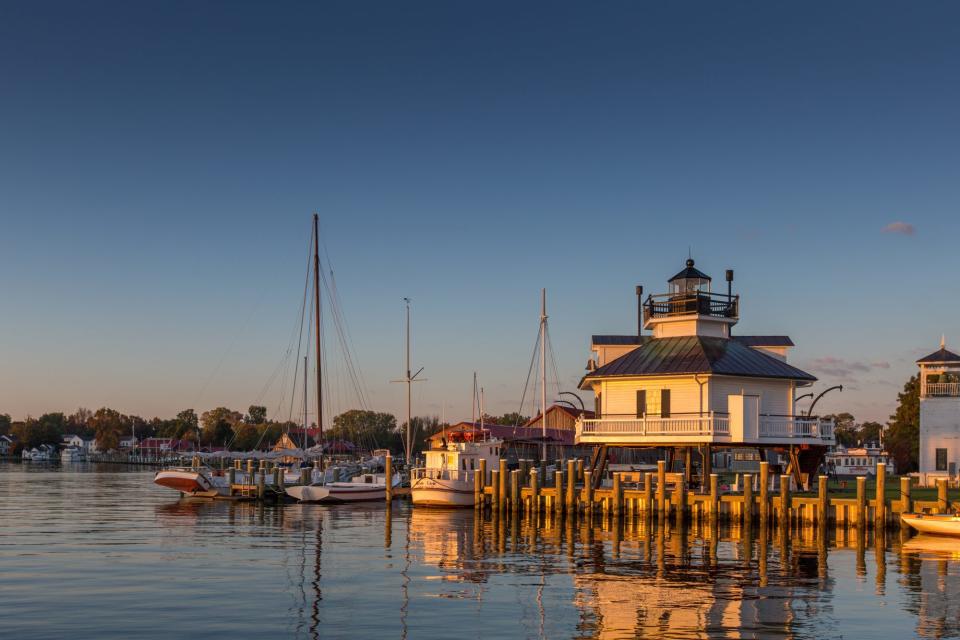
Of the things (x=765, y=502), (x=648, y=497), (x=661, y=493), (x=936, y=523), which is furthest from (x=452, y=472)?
(x=936, y=523)

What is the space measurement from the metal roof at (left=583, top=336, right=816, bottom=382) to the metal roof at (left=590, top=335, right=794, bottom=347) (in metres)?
11.3

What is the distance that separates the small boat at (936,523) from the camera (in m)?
39.6

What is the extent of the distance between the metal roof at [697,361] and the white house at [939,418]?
15.3 meters

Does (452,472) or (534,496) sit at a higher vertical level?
(452,472)

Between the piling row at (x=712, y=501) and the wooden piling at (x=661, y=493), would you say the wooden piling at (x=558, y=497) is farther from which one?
the wooden piling at (x=661, y=493)

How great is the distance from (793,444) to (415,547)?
64.2 feet

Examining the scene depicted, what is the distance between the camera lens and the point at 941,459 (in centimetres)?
6297

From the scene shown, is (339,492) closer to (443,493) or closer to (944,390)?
(443,493)

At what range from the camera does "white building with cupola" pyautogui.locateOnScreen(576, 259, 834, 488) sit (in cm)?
4850

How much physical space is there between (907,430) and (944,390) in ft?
65.9

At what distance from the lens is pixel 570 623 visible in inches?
956

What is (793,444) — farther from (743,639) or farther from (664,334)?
(743,639)

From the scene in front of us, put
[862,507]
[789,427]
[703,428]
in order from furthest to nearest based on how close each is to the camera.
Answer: [789,427], [703,428], [862,507]

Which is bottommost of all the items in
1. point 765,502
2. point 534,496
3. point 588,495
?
point 534,496
